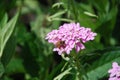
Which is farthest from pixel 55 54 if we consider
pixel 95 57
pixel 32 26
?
pixel 95 57

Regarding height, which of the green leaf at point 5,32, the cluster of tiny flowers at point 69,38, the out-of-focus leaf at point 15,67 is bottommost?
the out-of-focus leaf at point 15,67

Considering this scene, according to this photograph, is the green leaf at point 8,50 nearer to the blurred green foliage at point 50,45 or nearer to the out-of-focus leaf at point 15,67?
the blurred green foliage at point 50,45

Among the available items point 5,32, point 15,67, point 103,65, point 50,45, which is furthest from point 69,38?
point 15,67

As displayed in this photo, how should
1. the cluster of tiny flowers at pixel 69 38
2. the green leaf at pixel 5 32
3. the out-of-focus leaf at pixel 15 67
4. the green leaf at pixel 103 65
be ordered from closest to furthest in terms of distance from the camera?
the cluster of tiny flowers at pixel 69 38 < the green leaf at pixel 103 65 < the green leaf at pixel 5 32 < the out-of-focus leaf at pixel 15 67

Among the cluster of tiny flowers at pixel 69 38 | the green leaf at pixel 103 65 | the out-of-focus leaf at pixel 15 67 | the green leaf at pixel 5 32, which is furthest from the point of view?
the out-of-focus leaf at pixel 15 67

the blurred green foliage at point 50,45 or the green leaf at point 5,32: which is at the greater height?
the green leaf at point 5,32

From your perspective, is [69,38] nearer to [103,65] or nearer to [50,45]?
[103,65]

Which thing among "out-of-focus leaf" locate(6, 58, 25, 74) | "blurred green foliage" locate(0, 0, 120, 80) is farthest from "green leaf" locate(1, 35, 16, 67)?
"out-of-focus leaf" locate(6, 58, 25, 74)

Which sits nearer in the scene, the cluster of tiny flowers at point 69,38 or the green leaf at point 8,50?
the cluster of tiny flowers at point 69,38

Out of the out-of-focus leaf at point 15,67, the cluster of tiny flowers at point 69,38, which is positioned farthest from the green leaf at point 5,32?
the out-of-focus leaf at point 15,67
